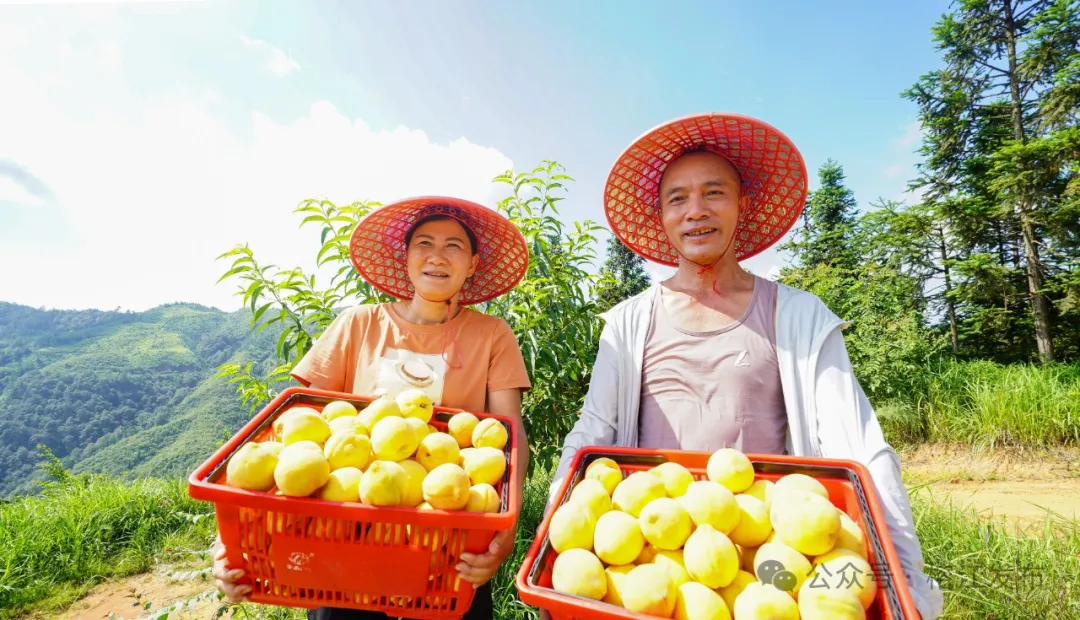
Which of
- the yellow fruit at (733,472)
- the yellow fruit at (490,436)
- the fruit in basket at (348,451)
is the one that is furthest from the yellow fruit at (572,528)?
the fruit in basket at (348,451)

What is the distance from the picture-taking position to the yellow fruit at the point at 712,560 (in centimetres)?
93

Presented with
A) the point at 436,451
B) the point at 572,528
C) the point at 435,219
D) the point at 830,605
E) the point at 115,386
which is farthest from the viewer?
the point at 115,386

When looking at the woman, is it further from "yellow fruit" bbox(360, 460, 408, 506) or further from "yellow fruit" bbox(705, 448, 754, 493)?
"yellow fruit" bbox(705, 448, 754, 493)

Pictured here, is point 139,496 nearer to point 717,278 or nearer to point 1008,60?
point 717,278

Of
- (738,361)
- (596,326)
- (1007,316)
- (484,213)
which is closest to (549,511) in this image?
(738,361)

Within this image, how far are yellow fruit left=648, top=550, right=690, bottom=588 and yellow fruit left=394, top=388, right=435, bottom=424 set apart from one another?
33.4 inches

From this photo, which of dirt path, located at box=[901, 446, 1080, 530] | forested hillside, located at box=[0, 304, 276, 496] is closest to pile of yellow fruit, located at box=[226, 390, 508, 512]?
dirt path, located at box=[901, 446, 1080, 530]

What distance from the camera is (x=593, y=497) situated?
1123 mm

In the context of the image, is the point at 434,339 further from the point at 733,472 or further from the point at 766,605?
the point at 766,605

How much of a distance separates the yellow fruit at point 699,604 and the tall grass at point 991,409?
28.8ft

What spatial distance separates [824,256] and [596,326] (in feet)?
62.6

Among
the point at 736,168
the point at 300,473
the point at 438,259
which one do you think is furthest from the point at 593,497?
the point at 736,168

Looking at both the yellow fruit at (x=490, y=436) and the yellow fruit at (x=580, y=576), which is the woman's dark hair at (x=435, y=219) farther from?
the yellow fruit at (x=580, y=576)

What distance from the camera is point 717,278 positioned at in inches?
76.8
